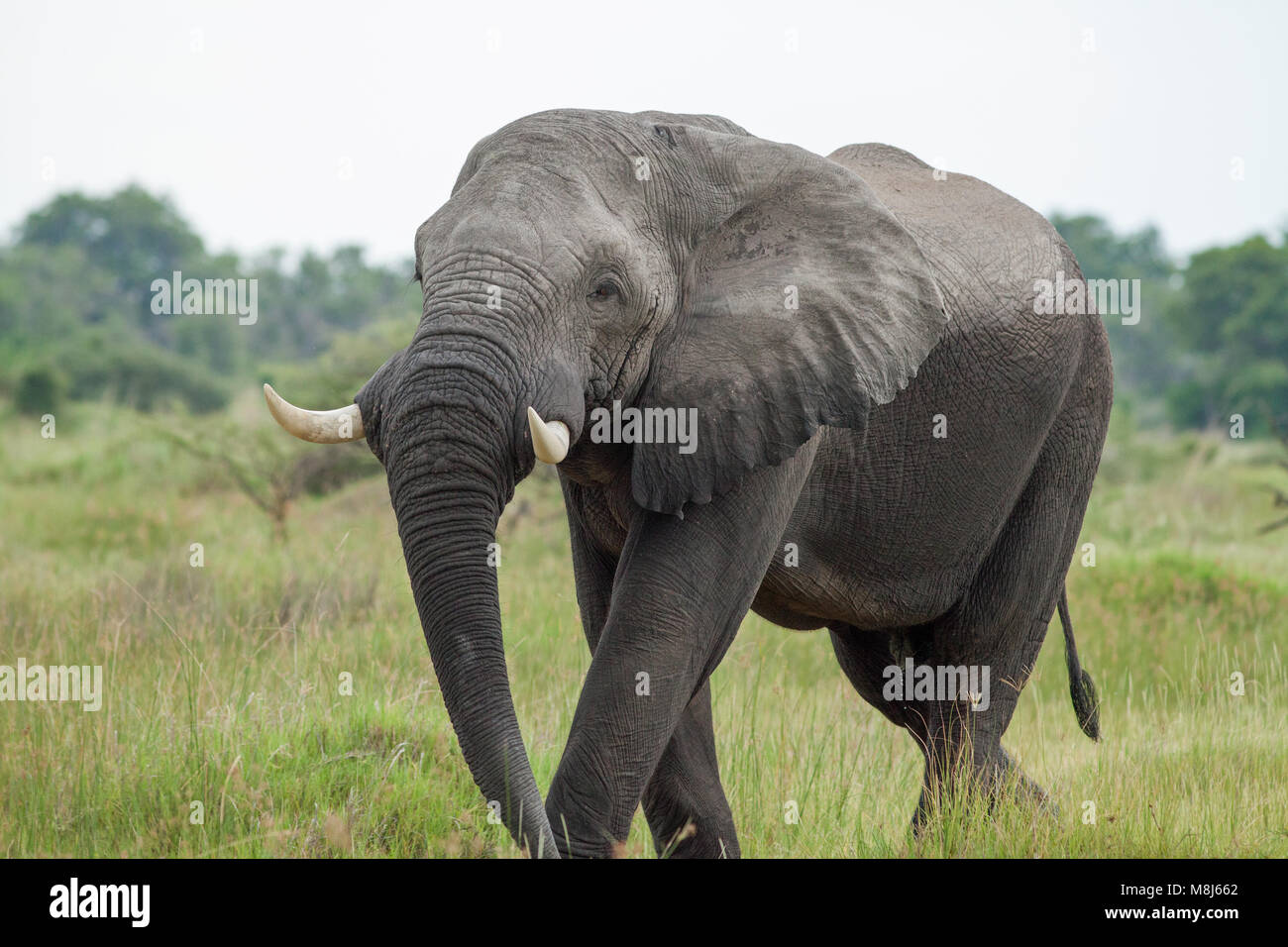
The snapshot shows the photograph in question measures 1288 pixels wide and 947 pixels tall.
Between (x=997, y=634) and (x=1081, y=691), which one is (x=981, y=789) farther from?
(x=1081, y=691)

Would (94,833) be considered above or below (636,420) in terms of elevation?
below

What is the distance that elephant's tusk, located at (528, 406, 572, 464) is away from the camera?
11.9 feet

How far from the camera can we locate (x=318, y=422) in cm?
378

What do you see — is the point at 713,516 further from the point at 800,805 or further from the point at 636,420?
the point at 800,805

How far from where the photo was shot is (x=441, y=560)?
148 inches

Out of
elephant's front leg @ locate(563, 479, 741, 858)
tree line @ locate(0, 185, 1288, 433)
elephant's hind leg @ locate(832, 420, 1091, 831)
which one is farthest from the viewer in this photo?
tree line @ locate(0, 185, 1288, 433)

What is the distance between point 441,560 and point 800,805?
2354mm

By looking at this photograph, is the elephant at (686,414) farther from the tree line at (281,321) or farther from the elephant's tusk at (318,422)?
the tree line at (281,321)

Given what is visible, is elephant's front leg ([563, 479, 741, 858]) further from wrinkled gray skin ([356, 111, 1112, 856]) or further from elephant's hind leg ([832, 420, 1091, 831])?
elephant's hind leg ([832, 420, 1091, 831])

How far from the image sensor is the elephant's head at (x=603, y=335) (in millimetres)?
3744

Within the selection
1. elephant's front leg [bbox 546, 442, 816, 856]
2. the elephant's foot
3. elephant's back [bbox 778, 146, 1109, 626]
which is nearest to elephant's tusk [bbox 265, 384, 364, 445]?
elephant's front leg [bbox 546, 442, 816, 856]

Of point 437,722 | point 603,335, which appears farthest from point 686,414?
point 437,722

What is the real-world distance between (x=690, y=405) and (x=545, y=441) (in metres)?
0.64

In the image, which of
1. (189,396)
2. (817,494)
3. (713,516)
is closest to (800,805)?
(817,494)
